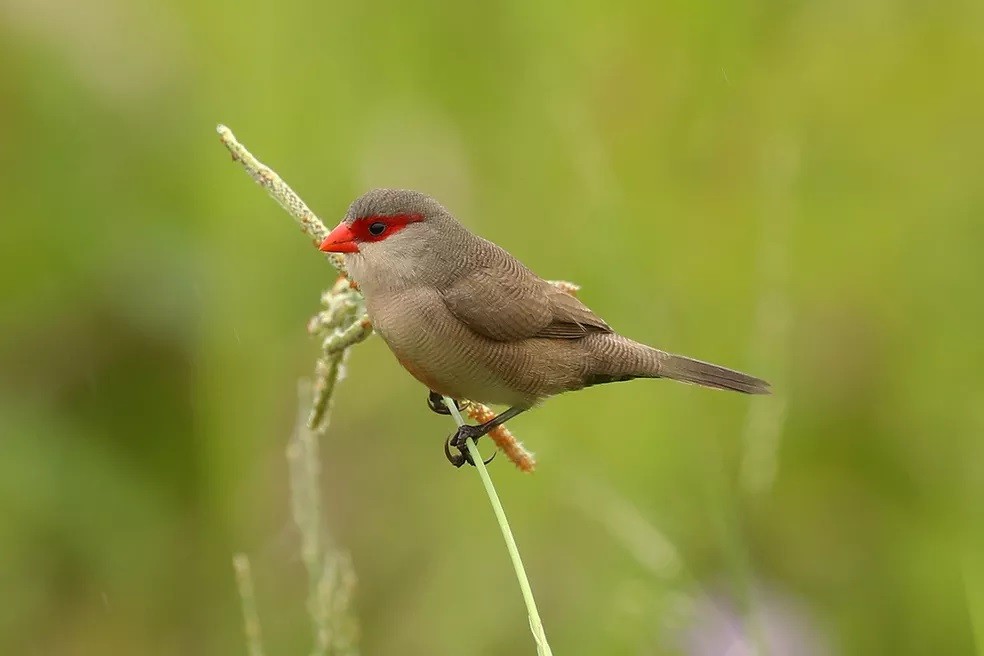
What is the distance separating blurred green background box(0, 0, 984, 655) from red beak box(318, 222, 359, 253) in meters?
0.90

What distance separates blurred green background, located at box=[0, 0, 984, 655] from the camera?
3.49 metres

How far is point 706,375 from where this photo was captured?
279 centimetres

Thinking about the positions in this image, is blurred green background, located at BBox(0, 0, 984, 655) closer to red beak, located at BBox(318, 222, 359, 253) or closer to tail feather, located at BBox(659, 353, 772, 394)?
tail feather, located at BBox(659, 353, 772, 394)

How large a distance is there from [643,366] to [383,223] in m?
0.74

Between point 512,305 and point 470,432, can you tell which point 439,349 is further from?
point 512,305

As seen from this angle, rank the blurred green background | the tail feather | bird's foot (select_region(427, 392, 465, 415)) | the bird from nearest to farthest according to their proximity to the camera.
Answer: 1. the bird
2. the tail feather
3. bird's foot (select_region(427, 392, 465, 415))
4. the blurred green background

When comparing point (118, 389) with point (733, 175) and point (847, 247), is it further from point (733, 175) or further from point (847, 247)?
point (847, 247)

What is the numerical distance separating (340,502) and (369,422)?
293 millimetres

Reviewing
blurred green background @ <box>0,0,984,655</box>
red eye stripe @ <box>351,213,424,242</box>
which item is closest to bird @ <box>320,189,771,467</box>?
red eye stripe @ <box>351,213,424,242</box>

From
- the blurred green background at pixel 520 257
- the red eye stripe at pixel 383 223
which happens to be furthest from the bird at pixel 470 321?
the blurred green background at pixel 520 257

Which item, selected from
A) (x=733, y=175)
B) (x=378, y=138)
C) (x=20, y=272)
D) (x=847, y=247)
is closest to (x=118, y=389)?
(x=20, y=272)

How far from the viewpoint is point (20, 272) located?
3.90m

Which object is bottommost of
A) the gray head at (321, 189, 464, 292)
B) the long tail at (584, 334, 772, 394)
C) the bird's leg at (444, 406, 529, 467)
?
the bird's leg at (444, 406, 529, 467)

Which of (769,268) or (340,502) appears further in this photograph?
(340,502)
